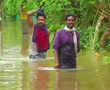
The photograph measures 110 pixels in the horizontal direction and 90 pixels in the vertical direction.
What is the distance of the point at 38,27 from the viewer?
12281 millimetres

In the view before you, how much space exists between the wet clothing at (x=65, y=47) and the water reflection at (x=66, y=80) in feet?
0.51

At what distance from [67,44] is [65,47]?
0.08 meters

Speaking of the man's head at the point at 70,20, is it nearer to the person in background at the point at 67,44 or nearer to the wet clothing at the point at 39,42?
the person in background at the point at 67,44

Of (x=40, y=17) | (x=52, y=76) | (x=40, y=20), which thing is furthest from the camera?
(x=40, y=20)

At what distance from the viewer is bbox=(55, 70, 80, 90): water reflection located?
28.0 feet

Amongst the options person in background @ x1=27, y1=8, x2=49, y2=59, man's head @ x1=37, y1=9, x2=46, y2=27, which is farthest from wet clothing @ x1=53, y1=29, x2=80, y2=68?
person in background @ x1=27, y1=8, x2=49, y2=59

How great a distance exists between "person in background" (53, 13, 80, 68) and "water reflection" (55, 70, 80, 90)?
0.51 feet

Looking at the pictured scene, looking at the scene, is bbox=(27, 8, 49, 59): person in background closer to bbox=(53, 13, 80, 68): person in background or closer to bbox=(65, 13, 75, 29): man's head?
bbox=(53, 13, 80, 68): person in background

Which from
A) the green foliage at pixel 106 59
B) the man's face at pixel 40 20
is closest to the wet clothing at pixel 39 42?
the man's face at pixel 40 20

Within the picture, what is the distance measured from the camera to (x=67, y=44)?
9.87 m

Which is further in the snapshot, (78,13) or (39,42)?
(78,13)

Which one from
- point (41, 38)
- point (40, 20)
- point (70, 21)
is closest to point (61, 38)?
point (70, 21)

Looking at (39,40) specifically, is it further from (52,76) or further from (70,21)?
(70,21)

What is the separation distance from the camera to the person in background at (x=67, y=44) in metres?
9.73
